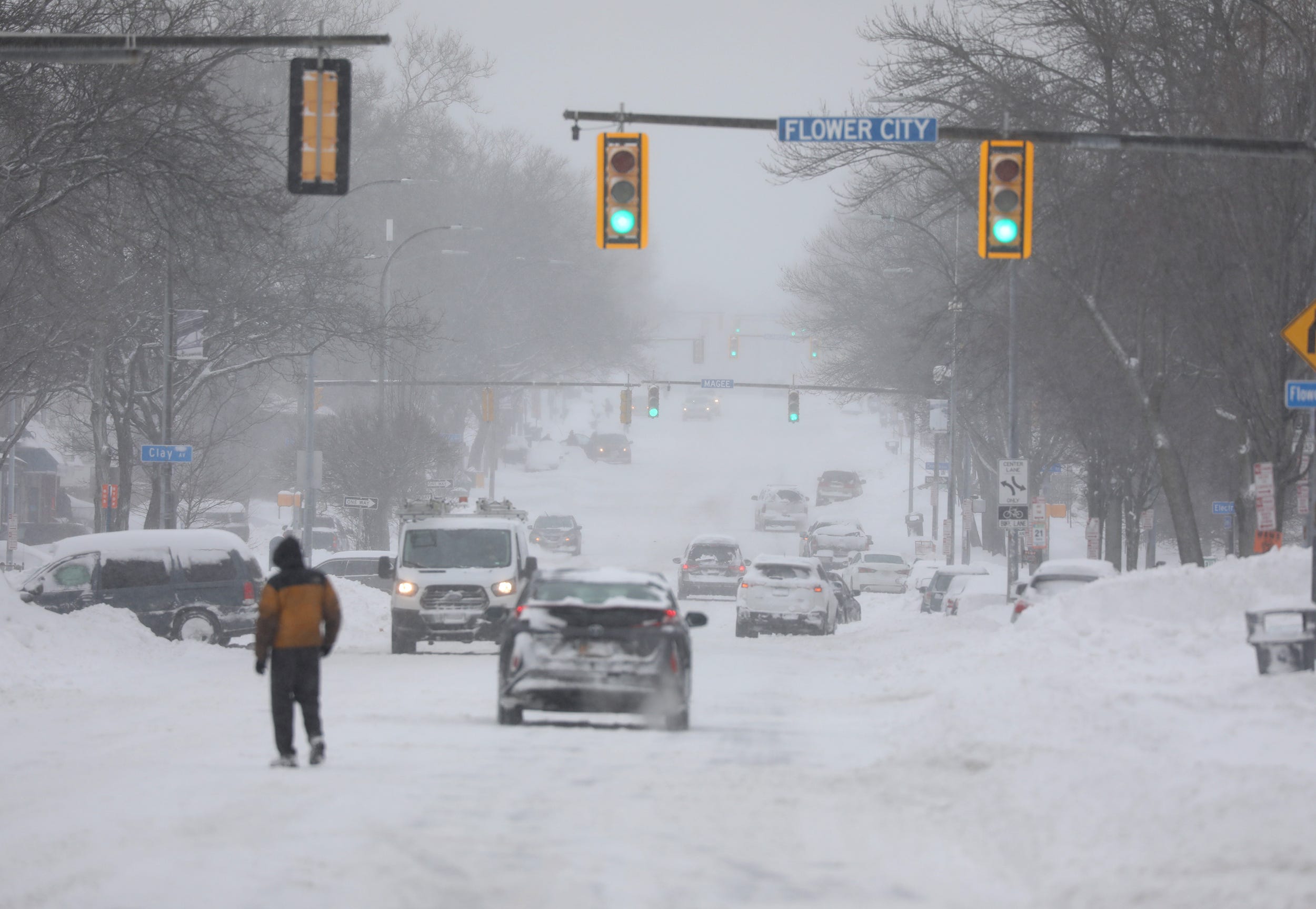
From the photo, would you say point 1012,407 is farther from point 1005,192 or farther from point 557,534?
point 557,534

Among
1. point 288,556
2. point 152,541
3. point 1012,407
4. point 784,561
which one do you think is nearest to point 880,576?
point 1012,407

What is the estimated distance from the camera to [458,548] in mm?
25250

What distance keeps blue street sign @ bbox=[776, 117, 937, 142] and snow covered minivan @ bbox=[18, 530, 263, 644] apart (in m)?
12.9

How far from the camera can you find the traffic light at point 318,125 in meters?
13.2

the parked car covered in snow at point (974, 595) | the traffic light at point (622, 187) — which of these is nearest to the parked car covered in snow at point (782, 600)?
the parked car covered in snow at point (974, 595)

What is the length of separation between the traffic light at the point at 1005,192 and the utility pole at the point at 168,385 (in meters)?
19.7

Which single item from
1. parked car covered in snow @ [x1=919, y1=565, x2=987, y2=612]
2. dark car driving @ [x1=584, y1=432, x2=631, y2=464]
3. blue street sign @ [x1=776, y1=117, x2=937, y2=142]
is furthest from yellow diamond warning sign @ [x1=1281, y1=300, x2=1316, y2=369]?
dark car driving @ [x1=584, y1=432, x2=631, y2=464]

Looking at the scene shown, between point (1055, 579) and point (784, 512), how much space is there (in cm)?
4540

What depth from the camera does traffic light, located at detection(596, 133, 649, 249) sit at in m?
15.7

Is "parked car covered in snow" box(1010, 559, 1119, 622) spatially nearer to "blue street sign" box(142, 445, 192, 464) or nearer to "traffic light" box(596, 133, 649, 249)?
"traffic light" box(596, 133, 649, 249)

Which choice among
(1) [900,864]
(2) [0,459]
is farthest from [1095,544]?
(1) [900,864]

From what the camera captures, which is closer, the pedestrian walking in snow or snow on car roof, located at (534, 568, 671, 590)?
the pedestrian walking in snow

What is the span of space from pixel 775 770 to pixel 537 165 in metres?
77.3

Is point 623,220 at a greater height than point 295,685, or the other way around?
point 623,220
